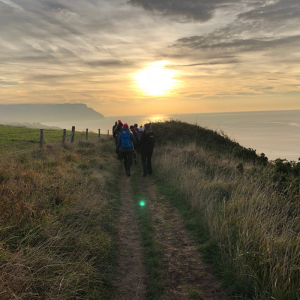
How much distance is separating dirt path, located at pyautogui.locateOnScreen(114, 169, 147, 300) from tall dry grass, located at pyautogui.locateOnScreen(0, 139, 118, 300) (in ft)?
0.69

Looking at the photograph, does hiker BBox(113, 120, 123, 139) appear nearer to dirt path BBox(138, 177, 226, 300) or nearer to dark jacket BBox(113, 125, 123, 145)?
dark jacket BBox(113, 125, 123, 145)

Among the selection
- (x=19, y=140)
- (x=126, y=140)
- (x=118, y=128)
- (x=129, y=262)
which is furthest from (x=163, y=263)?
(x=19, y=140)

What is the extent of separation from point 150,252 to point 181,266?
2.26ft

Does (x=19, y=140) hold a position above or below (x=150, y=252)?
above

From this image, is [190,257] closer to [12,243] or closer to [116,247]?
[116,247]

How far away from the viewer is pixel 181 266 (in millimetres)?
4078

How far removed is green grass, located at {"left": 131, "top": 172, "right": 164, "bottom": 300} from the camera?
3.42m

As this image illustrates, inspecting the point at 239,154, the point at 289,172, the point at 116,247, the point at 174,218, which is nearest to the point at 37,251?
the point at 116,247

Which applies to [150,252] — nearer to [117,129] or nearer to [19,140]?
[117,129]

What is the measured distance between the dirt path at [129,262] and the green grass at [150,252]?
4.0 inches

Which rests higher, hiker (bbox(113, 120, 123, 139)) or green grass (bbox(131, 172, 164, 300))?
hiker (bbox(113, 120, 123, 139))

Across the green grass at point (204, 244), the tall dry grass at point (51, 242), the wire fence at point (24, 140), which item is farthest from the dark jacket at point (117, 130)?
the tall dry grass at point (51, 242)

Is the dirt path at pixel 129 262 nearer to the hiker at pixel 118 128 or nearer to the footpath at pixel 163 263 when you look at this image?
the footpath at pixel 163 263

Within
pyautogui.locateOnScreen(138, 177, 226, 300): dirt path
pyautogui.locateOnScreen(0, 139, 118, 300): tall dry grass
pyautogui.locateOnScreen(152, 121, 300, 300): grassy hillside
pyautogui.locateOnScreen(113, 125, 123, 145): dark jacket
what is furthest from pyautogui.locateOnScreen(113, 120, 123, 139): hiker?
pyautogui.locateOnScreen(138, 177, 226, 300): dirt path
